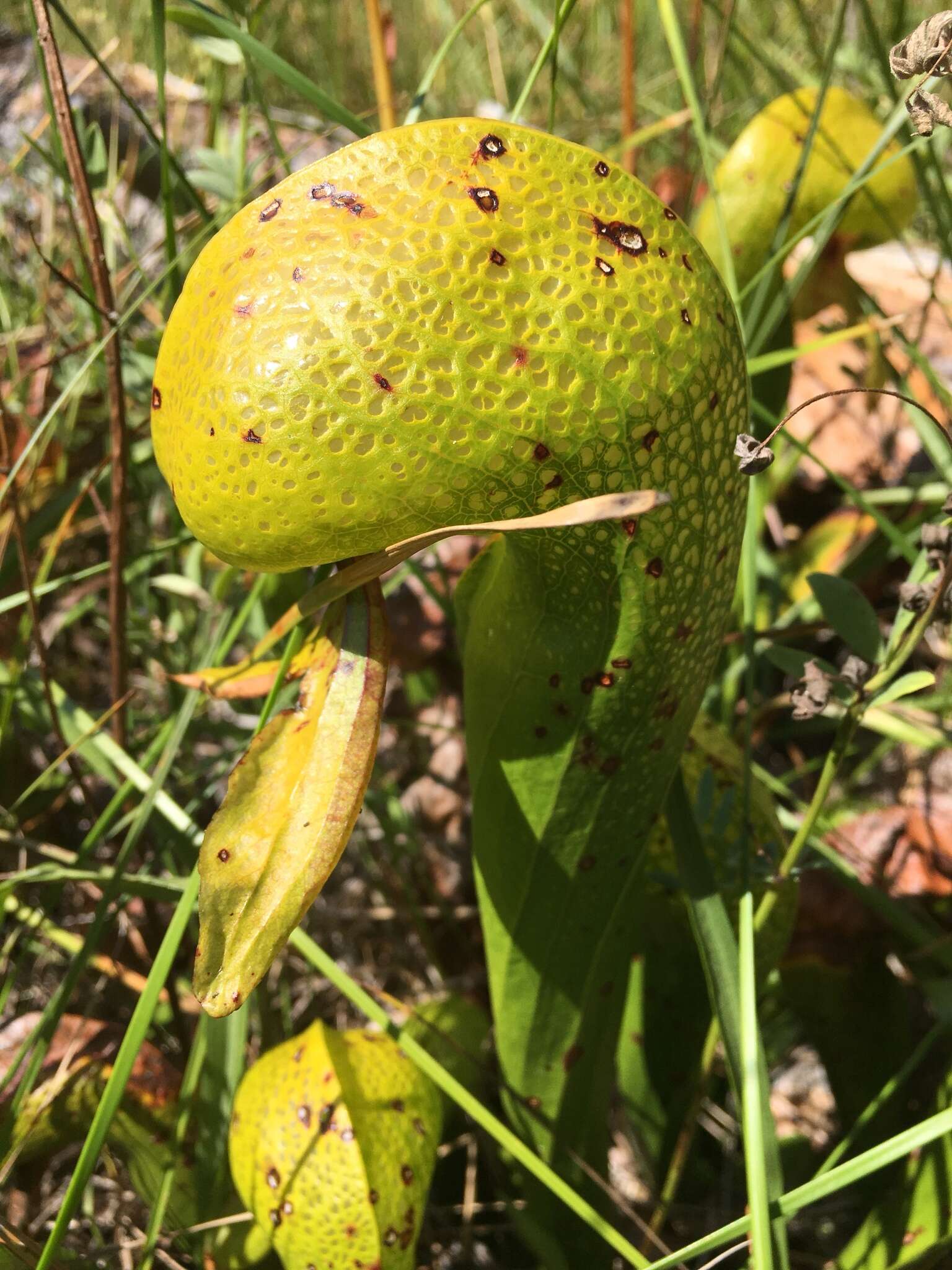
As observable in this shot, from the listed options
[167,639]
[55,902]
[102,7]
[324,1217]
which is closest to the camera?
[324,1217]

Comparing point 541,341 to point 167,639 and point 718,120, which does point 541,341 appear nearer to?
point 167,639

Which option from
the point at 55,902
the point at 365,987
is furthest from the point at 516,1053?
the point at 55,902

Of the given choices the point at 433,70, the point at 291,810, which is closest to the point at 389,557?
the point at 291,810

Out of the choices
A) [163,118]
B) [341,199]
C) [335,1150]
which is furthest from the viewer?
[163,118]

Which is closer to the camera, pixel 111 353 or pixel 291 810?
pixel 291 810

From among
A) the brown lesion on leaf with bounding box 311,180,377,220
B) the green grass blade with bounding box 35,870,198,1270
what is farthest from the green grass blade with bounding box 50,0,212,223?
the green grass blade with bounding box 35,870,198,1270

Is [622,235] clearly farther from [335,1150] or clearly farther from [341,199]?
[335,1150]
